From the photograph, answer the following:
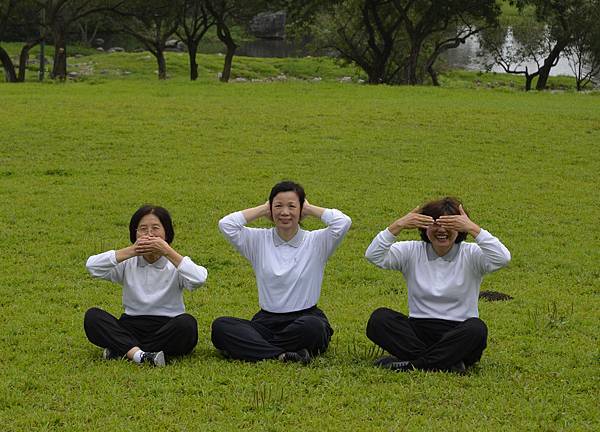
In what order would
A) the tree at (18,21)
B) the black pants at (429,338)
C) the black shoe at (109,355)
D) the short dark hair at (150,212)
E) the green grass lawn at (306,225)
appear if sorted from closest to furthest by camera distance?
the green grass lawn at (306,225) → the black pants at (429,338) → the black shoe at (109,355) → the short dark hair at (150,212) → the tree at (18,21)

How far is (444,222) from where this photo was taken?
6.50 metres

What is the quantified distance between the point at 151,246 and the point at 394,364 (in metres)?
1.96

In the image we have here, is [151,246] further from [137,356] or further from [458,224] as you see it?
[458,224]

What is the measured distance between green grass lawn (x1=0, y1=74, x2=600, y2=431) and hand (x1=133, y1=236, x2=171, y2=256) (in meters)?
0.84

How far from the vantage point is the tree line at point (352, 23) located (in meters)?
34.1

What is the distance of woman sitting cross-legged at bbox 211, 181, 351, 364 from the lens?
6.66 meters

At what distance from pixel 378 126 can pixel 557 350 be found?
12.7m

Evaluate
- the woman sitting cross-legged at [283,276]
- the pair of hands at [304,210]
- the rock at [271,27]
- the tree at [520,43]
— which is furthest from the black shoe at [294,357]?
the rock at [271,27]

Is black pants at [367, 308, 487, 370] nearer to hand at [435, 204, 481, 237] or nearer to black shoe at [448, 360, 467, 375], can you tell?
black shoe at [448, 360, 467, 375]

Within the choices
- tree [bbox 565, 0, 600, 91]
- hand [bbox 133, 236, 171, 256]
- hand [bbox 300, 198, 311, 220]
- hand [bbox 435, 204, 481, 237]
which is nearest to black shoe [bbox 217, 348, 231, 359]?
hand [bbox 133, 236, 171, 256]

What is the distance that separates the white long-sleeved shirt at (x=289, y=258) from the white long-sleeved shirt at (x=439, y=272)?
1.43 feet

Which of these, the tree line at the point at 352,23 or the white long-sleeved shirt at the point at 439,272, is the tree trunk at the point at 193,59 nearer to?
the tree line at the point at 352,23

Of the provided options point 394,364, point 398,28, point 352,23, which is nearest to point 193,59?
point 352,23

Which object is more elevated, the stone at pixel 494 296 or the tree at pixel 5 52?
the tree at pixel 5 52
